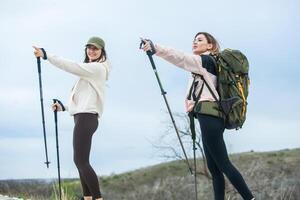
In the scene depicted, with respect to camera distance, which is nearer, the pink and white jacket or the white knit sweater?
the pink and white jacket

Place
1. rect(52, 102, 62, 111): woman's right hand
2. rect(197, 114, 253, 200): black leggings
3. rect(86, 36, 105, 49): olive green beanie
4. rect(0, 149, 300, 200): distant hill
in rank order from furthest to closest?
rect(0, 149, 300, 200): distant hill → rect(52, 102, 62, 111): woman's right hand → rect(86, 36, 105, 49): olive green beanie → rect(197, 114, 253, 200): black leggings

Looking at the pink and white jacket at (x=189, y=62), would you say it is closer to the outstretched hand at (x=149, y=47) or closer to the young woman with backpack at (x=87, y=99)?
the outstretched hand at (x=149, y=47)

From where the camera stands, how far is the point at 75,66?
589 cm

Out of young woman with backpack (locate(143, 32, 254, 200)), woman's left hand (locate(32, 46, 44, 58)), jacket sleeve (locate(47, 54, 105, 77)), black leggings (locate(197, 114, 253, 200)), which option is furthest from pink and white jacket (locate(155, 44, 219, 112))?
woman's left hand (locate(32, 46, 44, 58))

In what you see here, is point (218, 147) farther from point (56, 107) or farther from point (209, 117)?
point (56, 107)

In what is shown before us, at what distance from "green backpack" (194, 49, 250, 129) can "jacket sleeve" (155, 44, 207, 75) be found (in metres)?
0.20

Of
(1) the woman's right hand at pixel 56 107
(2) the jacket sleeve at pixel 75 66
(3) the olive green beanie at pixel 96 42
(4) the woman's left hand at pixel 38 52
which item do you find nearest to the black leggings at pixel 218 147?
(2) the jacket sleeve at pixel 75 66

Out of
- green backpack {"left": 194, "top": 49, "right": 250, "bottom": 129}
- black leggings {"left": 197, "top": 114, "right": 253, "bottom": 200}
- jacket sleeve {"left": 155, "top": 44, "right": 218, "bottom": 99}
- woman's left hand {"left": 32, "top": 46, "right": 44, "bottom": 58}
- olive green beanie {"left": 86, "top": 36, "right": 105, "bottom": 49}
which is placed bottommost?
black leggings {"left": 197, "top": 114, "right": 253, "bottom": 200}

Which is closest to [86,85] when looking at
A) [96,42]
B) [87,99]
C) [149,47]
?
[87,99]

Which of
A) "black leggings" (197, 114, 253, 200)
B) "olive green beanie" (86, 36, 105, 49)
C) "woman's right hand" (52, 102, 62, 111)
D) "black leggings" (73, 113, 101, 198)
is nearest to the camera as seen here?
"black leggings" (197, 114, 253, 200)

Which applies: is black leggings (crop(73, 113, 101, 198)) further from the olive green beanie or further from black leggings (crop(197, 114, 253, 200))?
black leggings (crop(197, 114, 253, 200))

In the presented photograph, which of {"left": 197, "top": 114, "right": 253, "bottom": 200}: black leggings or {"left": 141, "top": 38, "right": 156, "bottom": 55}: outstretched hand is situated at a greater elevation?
{"left": 141, "top": 38, "right": 156, "bottom": 55}: outstretched hand

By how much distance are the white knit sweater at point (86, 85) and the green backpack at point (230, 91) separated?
1.28 meters

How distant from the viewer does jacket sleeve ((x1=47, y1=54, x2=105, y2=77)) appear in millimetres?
5844
